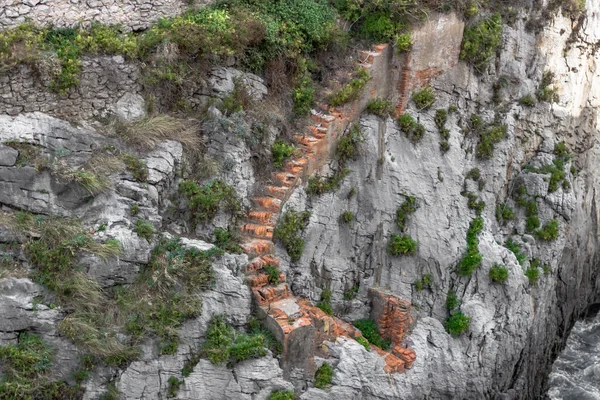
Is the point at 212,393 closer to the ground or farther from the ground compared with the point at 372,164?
closer to the ground

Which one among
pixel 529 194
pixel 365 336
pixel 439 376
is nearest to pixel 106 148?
pixel 365 336

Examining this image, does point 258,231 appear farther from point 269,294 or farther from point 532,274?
point 532,274

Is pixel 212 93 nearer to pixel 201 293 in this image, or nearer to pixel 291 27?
pixel 291 27

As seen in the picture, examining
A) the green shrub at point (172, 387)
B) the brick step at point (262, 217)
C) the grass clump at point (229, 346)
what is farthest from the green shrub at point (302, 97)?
the green shrub at point (172, 387)

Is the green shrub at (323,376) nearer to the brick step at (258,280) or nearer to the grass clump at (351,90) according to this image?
the brick step at (258,280)

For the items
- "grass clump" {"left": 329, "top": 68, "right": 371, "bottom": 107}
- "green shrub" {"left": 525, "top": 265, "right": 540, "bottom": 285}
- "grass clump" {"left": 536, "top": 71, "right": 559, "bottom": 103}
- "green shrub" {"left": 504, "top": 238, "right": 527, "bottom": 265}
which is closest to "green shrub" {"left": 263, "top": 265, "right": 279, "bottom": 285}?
"grass clump" {"left": 329, "top": 68, "right": 371, "bottom": 107}

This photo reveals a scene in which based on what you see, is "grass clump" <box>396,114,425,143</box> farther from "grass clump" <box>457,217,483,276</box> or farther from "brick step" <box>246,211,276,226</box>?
"brick step" <box>246,211,276,226</box>
